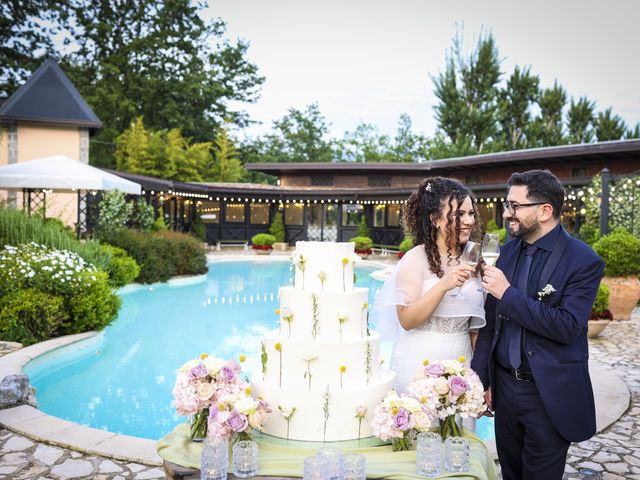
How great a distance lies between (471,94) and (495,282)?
117 feet

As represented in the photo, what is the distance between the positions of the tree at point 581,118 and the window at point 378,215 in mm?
14111

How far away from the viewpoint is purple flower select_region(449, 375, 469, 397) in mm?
2428

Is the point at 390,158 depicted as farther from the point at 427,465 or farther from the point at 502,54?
the point at 427,465

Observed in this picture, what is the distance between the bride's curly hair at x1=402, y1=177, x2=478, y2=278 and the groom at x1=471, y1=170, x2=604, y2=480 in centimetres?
40

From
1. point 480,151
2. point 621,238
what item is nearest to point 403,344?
point 621,238

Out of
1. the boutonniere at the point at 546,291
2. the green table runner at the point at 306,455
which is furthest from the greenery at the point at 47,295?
the boutonniere at the point at 546,291

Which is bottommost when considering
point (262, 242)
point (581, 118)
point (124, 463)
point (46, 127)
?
point (124, 463)

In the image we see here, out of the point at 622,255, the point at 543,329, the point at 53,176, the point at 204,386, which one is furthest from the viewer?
the point at 53,176

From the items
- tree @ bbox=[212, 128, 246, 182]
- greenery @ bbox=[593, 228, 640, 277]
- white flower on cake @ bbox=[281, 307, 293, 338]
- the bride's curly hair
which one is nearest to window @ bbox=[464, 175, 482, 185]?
greenery @ bbox=[593, 228, 640, 277]

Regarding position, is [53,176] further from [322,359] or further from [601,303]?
[601,303]

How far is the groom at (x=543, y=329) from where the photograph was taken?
230cm

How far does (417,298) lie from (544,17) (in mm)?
22850

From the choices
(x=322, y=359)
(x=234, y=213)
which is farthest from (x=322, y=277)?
(x=234, y=213)

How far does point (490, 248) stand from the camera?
2.53 metres
